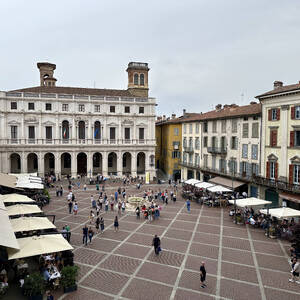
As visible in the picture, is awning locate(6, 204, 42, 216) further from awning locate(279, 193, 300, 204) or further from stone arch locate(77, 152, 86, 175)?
stone arch locate(77, 152, 86, 175)

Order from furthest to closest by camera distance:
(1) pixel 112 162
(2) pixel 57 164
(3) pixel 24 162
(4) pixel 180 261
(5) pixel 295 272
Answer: (1) pixel 112 162
(2) pixel 57 164
(3) pixel 24 162
(4) pixel 180 261
(5) pixel 295 272

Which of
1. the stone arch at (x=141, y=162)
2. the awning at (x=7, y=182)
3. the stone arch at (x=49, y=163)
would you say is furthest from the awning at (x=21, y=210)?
the stone arch at (x=141, y=162)

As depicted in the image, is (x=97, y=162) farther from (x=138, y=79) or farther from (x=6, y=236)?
(x=6, y=236)

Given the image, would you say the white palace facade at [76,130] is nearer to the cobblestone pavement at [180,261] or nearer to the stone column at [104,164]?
the stone column at [104,164]

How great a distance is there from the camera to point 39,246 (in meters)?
12.9

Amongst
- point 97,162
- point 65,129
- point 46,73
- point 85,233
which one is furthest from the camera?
point 46,73

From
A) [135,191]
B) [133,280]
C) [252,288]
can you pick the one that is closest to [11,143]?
[135,191]

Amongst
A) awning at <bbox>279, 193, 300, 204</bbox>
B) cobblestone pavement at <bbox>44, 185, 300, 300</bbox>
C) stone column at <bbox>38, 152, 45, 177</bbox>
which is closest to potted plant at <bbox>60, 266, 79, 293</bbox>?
cobblestone pavement at <bbox>44, 185, 300, 300</bbox>

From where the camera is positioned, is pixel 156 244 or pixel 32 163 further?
pixel 32 163

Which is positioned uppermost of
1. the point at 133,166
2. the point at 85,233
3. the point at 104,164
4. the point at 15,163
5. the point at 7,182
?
the point at 7,182

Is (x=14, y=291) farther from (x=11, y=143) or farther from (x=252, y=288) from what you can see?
(x=11, y=143)

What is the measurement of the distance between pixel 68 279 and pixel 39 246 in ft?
6.55

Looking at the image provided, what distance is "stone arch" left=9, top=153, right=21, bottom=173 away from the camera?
49422 millimetres

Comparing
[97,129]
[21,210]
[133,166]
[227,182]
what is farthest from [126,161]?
[21,210]
